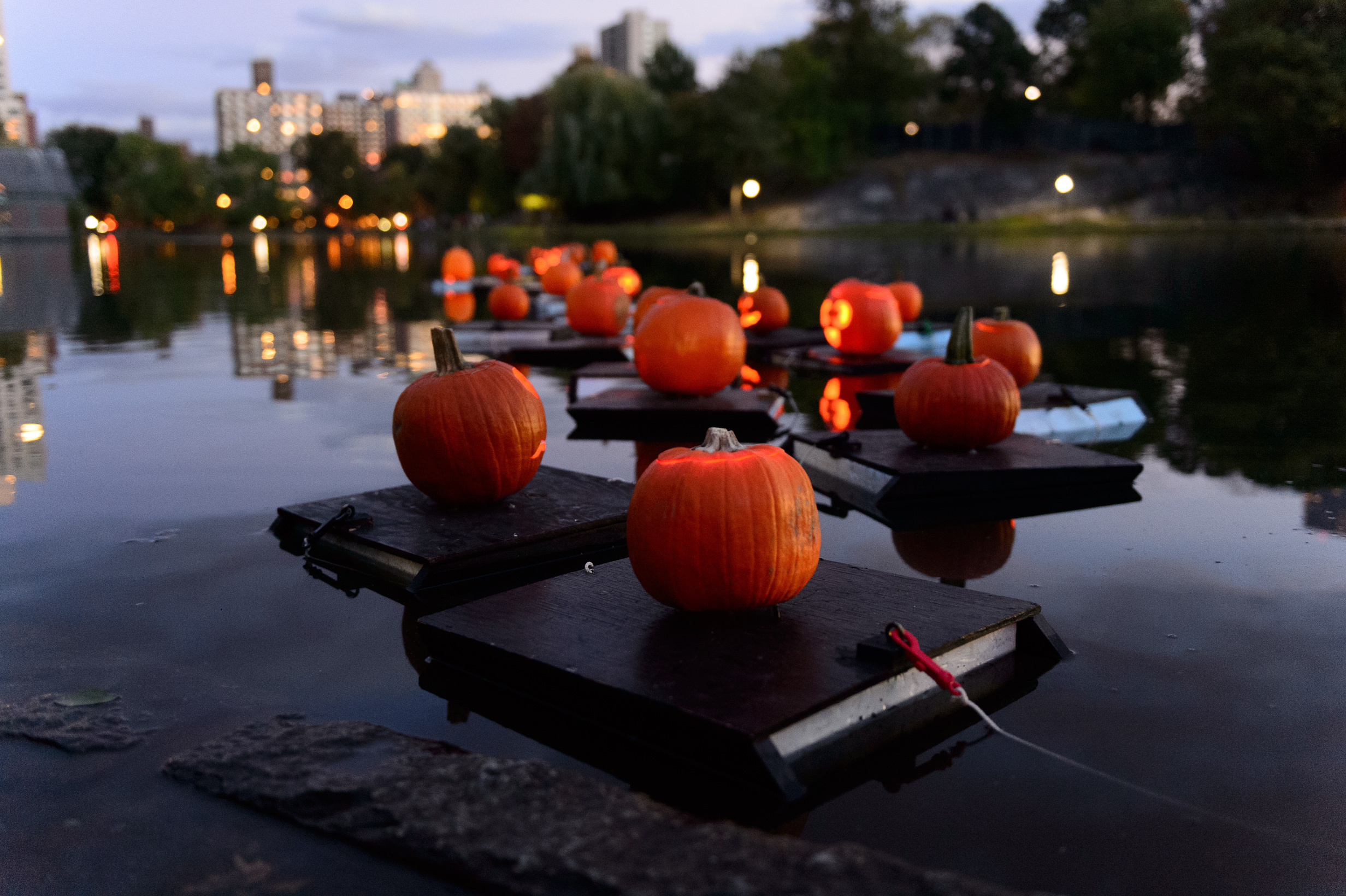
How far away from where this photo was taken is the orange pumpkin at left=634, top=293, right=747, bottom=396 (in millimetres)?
8609

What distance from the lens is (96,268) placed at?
35.9m

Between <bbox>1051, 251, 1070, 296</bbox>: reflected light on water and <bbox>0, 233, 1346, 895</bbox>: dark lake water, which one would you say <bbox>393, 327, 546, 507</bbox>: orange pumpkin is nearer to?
<bbox>0, 233, 1346, 895</bbox>: dark lake water

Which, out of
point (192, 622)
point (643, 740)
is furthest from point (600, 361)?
point (643, 740)

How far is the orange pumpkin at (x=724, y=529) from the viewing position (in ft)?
12.6

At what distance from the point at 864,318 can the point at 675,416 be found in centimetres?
374

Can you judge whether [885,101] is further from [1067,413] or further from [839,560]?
[839,560]

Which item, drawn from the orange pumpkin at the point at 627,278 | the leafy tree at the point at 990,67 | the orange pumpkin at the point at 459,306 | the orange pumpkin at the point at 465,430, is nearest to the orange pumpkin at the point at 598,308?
the orange pumpkin at the point at 459,306

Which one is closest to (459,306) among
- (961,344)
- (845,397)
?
(845,397)

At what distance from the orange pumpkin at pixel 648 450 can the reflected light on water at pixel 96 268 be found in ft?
66.1

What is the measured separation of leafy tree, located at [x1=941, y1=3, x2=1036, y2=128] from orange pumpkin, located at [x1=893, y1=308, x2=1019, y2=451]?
73.2 meters

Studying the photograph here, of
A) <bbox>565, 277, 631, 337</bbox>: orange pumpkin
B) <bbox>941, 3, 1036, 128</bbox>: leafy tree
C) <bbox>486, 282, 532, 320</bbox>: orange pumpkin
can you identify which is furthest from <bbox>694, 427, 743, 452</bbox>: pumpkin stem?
<bbox>941, 3, 1036, 128</bbox>: leafy tree

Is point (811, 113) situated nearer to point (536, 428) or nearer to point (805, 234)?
point (805, 234)

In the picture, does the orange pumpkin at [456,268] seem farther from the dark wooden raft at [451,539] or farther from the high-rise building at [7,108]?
the high-rise building at [7,108]

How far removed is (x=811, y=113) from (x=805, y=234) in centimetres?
1312
